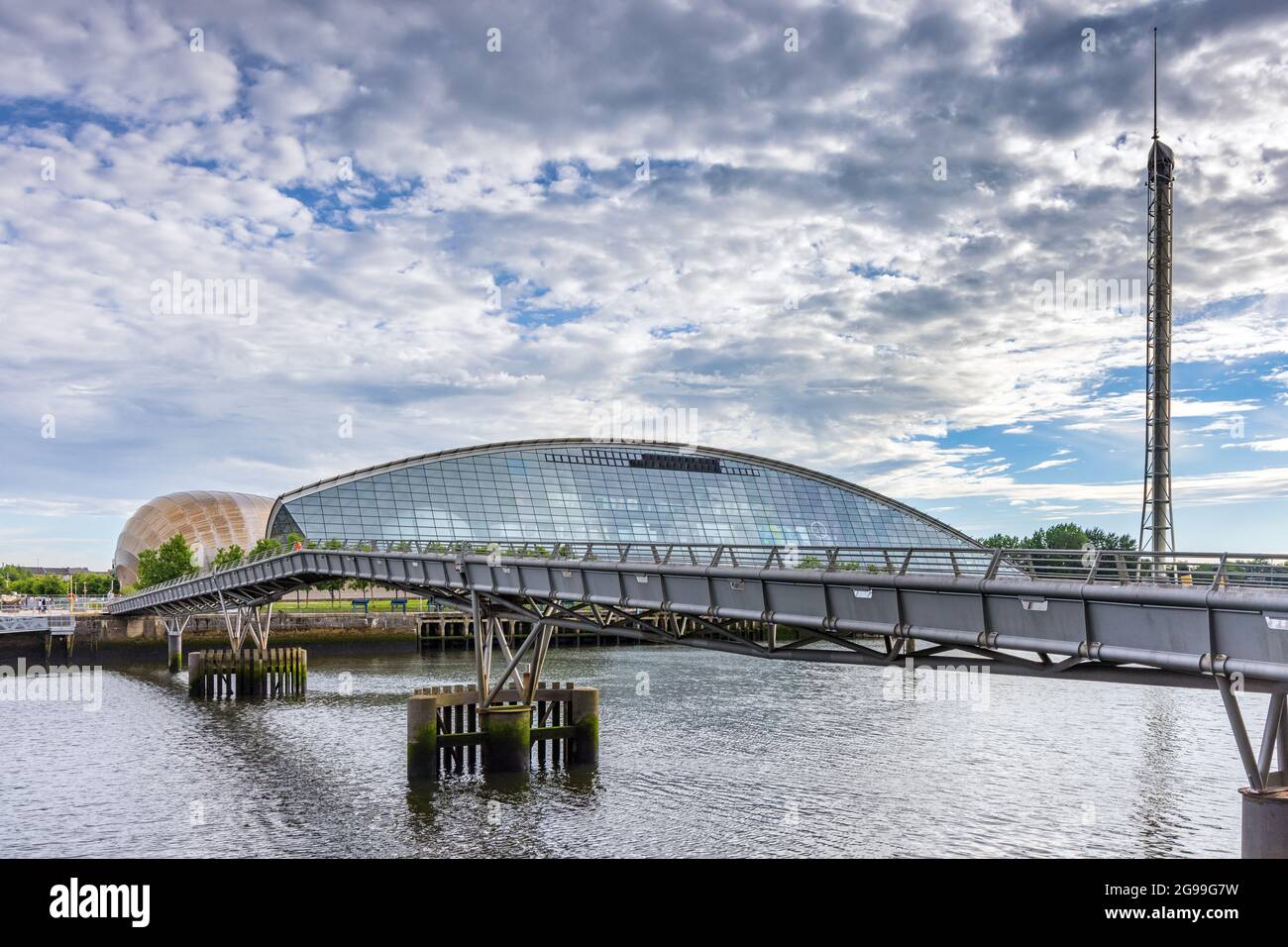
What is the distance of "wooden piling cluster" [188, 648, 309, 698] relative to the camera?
69.3 meters

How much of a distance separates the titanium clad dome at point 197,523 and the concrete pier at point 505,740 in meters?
134

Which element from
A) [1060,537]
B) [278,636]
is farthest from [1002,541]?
[278,636]

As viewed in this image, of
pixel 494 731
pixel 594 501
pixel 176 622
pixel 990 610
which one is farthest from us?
pixel 594 501

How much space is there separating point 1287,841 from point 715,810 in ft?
59.1

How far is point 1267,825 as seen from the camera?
18000 mm

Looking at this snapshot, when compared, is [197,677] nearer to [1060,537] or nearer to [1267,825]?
[1267,825]

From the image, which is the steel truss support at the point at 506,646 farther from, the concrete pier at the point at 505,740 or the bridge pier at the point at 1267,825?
the bridge pier at the point at 1267,825

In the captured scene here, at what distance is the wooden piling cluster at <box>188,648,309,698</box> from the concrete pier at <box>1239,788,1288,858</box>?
62539 mm

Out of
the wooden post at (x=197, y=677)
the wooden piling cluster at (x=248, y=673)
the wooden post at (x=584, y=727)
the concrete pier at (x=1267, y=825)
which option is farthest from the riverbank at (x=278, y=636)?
the concrete pier at (x=1267, y=825)

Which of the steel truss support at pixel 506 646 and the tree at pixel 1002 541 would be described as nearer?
the steel truss support at pixel 506 646

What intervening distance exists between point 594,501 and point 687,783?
102 m

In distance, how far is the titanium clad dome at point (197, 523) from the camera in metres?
168

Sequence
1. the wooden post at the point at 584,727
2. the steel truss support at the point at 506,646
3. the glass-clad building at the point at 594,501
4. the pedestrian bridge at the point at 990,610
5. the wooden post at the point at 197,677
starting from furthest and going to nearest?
the glass-clad building at the point at 594,501
the wooden post at the point at 197,677
the wooden post at the point at 584,727
the steel truss support at the point at 506,646
the pedestrian bridge at the point at 990,610
